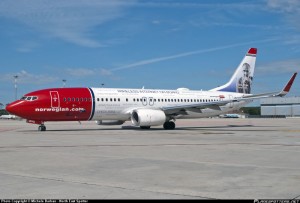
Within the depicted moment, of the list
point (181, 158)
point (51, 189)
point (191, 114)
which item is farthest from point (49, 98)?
point (51, 189)

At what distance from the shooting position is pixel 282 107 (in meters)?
126

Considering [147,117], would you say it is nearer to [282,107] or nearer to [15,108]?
[15,108]

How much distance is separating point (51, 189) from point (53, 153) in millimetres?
6583

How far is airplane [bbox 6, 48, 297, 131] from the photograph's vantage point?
1147 inches

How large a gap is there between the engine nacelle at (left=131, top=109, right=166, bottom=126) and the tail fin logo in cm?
1331

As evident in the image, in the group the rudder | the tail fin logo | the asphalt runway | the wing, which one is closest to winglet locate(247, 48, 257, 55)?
the rudder

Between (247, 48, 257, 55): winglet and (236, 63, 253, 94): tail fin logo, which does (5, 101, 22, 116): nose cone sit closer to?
(236, 63, 253, 94): tail fin logo

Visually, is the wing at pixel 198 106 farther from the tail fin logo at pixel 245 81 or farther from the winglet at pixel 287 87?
the tail fin logo at pixel 245 81

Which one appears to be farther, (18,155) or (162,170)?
(18,155)

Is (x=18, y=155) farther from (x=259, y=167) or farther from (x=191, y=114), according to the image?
(x=191, y=114)

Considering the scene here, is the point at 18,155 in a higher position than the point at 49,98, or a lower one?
lower

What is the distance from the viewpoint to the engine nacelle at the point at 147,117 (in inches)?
1200

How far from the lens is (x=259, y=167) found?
10.5m

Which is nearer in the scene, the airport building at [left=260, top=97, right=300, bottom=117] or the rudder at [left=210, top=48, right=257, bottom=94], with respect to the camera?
the rudder at [left=210, top=48, right=257, bottom=94]
